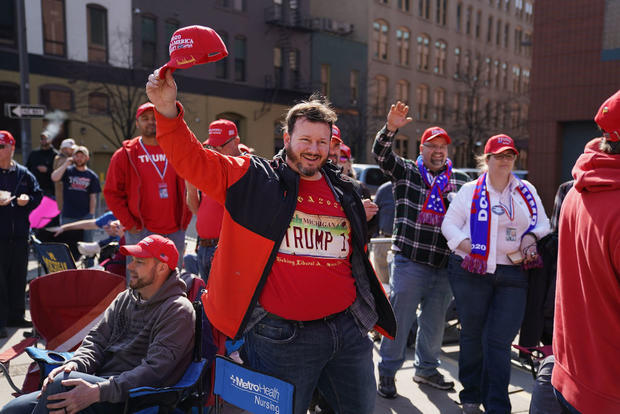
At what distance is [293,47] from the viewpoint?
29.7 metres

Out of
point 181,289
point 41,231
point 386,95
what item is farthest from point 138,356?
point 386,95

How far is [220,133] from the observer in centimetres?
455

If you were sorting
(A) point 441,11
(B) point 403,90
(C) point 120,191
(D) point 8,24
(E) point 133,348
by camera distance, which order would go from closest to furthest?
1. (E) point 133,348
2. (C) point 120,191
3. (D) point 8,24
4. (B) point 403,90
5. (A) point 441,11

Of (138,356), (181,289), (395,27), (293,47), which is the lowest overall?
(138,356)

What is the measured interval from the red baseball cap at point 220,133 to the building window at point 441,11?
37.4 m

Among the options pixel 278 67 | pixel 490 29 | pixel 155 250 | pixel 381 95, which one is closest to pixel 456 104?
pixel 490 29

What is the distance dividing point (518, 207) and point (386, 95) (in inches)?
1270

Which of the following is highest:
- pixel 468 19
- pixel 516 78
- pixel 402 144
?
pixel 468 19

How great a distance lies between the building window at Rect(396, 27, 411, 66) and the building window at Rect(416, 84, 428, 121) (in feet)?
7.88

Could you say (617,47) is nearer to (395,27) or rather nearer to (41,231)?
(41,231)

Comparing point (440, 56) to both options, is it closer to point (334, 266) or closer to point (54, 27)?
point (54, 27)

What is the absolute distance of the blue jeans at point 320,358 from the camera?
2.46m

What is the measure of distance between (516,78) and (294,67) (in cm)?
2609

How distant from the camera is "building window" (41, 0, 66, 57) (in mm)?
21138
